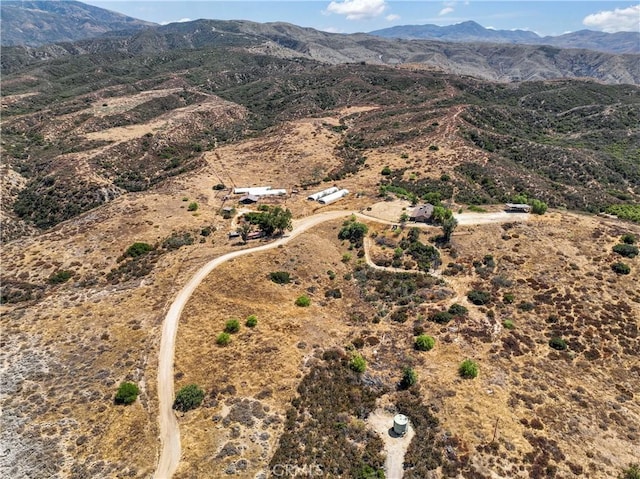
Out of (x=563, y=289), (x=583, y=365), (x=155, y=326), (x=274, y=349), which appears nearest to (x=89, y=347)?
(x=155, y=326)

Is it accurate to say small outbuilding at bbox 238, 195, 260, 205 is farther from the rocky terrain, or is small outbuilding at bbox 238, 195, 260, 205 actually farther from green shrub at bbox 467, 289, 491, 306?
Result: green shrub at bbox 467, 289, 491, 306

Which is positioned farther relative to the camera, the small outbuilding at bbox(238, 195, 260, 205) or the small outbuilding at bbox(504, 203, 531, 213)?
the small outbuilding at bbox(238, 195, 260, 205)

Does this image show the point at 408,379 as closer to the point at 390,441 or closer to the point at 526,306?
the point at 390,441

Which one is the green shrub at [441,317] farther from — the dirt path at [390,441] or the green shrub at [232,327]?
the green shrub at [232,327]

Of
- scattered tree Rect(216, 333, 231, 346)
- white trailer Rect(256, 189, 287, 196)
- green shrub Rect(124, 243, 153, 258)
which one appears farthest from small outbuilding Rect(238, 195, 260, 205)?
scattered tree Rect(216, 333, 231, 346)

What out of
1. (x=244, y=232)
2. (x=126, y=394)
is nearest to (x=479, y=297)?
(x=244, y=232)

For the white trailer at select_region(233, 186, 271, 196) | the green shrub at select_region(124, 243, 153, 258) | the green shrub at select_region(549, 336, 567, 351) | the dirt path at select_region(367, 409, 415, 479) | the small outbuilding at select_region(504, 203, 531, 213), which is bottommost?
the dirt path at select_region(367, 409, 415, 479)
